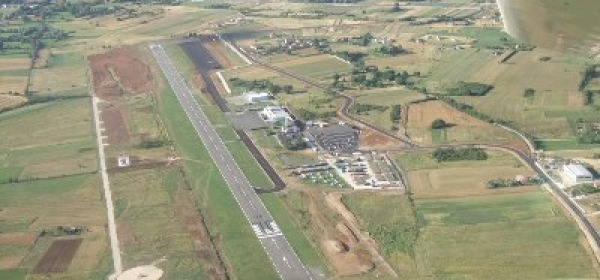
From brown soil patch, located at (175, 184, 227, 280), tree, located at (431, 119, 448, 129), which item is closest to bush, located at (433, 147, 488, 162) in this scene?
tree, located at (431, 119, 448, 129)

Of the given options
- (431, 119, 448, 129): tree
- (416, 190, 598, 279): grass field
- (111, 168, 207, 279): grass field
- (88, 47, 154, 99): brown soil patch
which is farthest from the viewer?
(88, 47, 154, 99): brown soil patch

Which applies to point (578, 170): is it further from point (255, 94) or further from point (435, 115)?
point (255, 94)

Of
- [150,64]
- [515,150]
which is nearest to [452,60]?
[515,150]

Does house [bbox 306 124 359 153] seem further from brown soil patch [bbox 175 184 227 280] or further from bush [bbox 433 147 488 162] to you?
brown soil patch [bbox 175 184 227 280]

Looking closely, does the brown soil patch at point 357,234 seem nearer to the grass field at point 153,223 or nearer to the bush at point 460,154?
the grass field at point 153,223

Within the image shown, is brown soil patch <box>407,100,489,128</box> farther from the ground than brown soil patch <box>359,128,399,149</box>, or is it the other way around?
brown soil patch <box>407,100,489,128</box>

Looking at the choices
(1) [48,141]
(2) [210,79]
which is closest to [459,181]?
(1) [48,141]

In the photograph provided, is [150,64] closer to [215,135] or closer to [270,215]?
[215,135]
